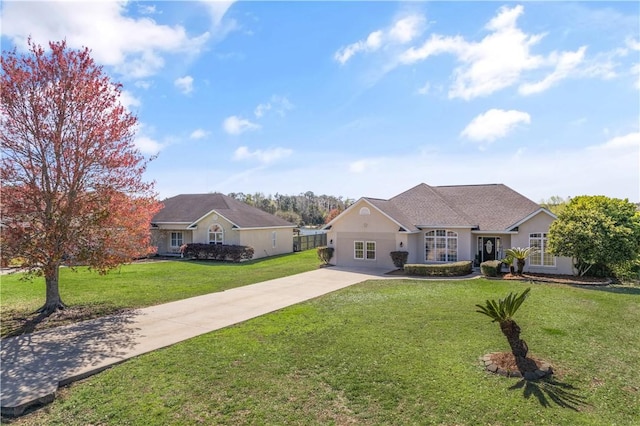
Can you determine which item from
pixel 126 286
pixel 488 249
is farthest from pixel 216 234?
pixel 488 249

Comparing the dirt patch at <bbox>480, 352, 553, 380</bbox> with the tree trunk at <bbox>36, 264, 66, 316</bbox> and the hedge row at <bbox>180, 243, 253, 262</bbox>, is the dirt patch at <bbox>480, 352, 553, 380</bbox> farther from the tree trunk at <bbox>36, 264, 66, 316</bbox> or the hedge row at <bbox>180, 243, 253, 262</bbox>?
the hedge row at <bbox>180, 243, 253, 262</bbox>

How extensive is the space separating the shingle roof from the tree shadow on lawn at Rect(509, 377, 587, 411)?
56.1ft

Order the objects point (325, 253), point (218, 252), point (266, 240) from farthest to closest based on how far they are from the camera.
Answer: point (266, 240) → point (218, 252) → point (325, 253)

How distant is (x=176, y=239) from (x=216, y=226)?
5704 millimetres

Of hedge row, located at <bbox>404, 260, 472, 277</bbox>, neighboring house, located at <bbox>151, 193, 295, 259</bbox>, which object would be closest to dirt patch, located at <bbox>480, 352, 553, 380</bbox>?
hedge row, located at <bbox>404, 260, 472, 277</bbox>

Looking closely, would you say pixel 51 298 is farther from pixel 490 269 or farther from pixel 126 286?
pixel 490 269

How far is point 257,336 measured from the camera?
10430mm

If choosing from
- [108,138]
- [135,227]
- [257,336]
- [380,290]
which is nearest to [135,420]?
[257,336]

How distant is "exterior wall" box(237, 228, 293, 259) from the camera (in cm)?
3156

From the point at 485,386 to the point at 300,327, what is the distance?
215 inches

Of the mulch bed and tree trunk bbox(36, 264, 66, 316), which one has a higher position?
tree trunk bbox(36, 264, 66, 316)

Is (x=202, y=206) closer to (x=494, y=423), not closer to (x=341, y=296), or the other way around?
(x=341, y=296)

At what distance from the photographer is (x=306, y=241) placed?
1626 inches

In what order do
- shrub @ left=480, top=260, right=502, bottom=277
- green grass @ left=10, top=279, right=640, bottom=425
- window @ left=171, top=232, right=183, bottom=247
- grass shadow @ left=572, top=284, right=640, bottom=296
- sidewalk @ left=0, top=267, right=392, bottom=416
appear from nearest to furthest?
green grass @ left=10, top=279, right=640, bottom=425
sidewalk @ left=0, top=267, right=392, bottom=416
grass shadow @ left=572, top=284, right=640, bottom=296
shrub @ left=480, top=260, right=502, bottom=277
window @ left=171, top=232, right=183, bottom=247
